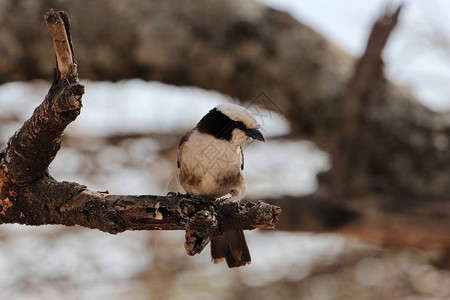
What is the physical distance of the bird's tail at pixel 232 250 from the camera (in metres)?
2.73

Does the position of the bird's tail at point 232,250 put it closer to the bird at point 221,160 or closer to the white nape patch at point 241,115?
the bird at point 221,160

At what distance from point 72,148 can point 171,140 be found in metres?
0.86

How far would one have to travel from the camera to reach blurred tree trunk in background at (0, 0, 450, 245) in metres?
4.44

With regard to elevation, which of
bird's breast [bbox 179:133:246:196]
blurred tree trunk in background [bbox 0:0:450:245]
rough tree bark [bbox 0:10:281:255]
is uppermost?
blurred tree trunk in background [bbox 0:0:450:245]

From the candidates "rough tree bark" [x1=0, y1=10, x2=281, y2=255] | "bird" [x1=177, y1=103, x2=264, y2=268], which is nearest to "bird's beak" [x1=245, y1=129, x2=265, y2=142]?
"bird" [x1=177, y1=103, x2=264, y2=268]

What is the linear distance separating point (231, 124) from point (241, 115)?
83mm

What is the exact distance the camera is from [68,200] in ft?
6.92

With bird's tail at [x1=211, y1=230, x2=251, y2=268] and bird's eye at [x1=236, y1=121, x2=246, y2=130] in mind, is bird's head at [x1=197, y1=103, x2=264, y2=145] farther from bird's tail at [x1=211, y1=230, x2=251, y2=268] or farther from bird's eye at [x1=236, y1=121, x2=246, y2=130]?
bird's tail at [x1=211, y1=230, x2=251, y2=268]

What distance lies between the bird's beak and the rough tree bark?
556 millimetres

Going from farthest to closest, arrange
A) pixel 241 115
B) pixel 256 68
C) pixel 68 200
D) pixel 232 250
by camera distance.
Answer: pixel 256 68 < pixel 232 250 < pixel 241 115 < pixel 68 200

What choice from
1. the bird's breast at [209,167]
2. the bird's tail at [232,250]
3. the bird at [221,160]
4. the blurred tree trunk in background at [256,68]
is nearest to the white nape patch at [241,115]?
the bird at [221,160]

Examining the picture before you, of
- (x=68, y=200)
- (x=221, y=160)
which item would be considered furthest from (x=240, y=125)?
(x=68, y=200)

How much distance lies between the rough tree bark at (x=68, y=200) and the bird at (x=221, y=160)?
0.57 meters

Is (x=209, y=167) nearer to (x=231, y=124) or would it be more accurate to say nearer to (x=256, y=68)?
(x=231, y=124)
